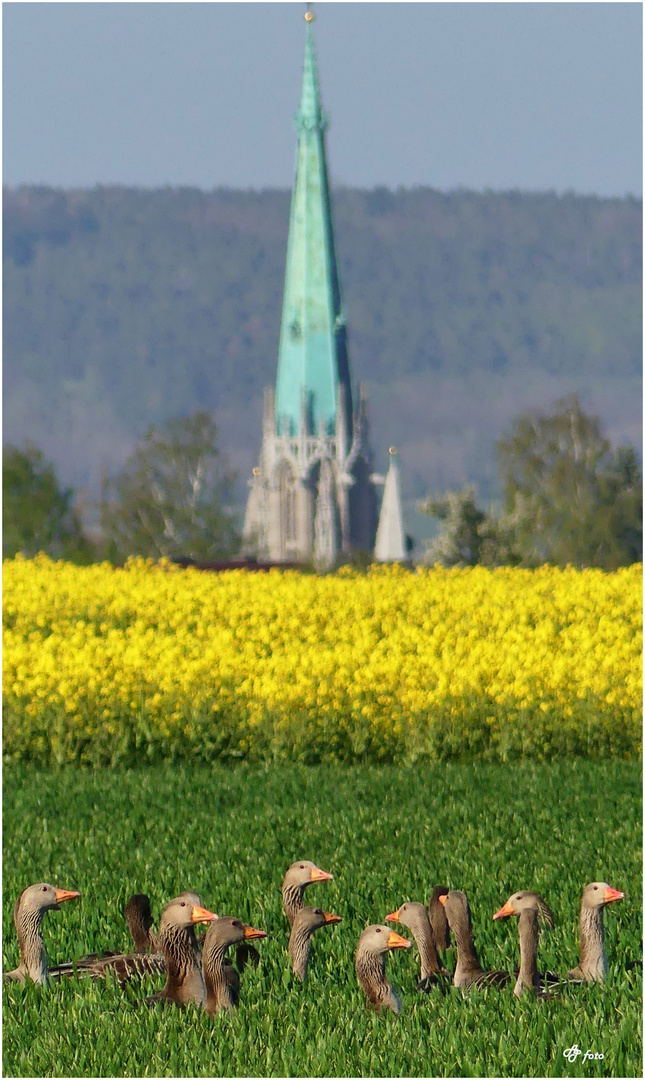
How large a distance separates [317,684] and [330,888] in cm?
431

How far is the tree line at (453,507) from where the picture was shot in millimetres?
24438

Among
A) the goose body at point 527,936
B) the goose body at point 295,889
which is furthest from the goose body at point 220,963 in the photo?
the goose body at point 527,936

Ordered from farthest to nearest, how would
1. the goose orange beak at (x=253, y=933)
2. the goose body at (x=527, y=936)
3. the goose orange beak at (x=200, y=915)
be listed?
the goose body at (x=527, y=936) → the goose orange beak at (x=200, y=915) → the goose orange beak at (x=253, y=933)

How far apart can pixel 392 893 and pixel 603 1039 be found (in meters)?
1.88

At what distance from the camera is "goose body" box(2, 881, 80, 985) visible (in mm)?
4398

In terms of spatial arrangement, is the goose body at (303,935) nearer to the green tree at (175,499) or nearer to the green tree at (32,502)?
the green tree at (32,502)

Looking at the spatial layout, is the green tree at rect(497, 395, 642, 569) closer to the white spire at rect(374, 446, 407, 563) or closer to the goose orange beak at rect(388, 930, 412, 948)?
the white spire at rect(374, 446, 407, 563)

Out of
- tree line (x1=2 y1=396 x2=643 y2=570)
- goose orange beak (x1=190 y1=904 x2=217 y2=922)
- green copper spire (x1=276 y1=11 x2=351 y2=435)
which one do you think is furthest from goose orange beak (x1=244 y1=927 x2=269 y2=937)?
tree line (x1=2 y1=396 x2=643 y2=570)

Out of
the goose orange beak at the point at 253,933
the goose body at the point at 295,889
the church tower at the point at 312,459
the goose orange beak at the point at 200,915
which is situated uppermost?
the church tower at the point at 312,459

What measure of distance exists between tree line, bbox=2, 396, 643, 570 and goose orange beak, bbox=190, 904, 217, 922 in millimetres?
15727

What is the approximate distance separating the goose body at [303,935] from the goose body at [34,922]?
76 cm

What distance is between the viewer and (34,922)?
175 inches

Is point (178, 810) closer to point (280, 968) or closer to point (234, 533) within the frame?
point (280, 968)

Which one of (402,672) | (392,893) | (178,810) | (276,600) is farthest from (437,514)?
(392,893)
